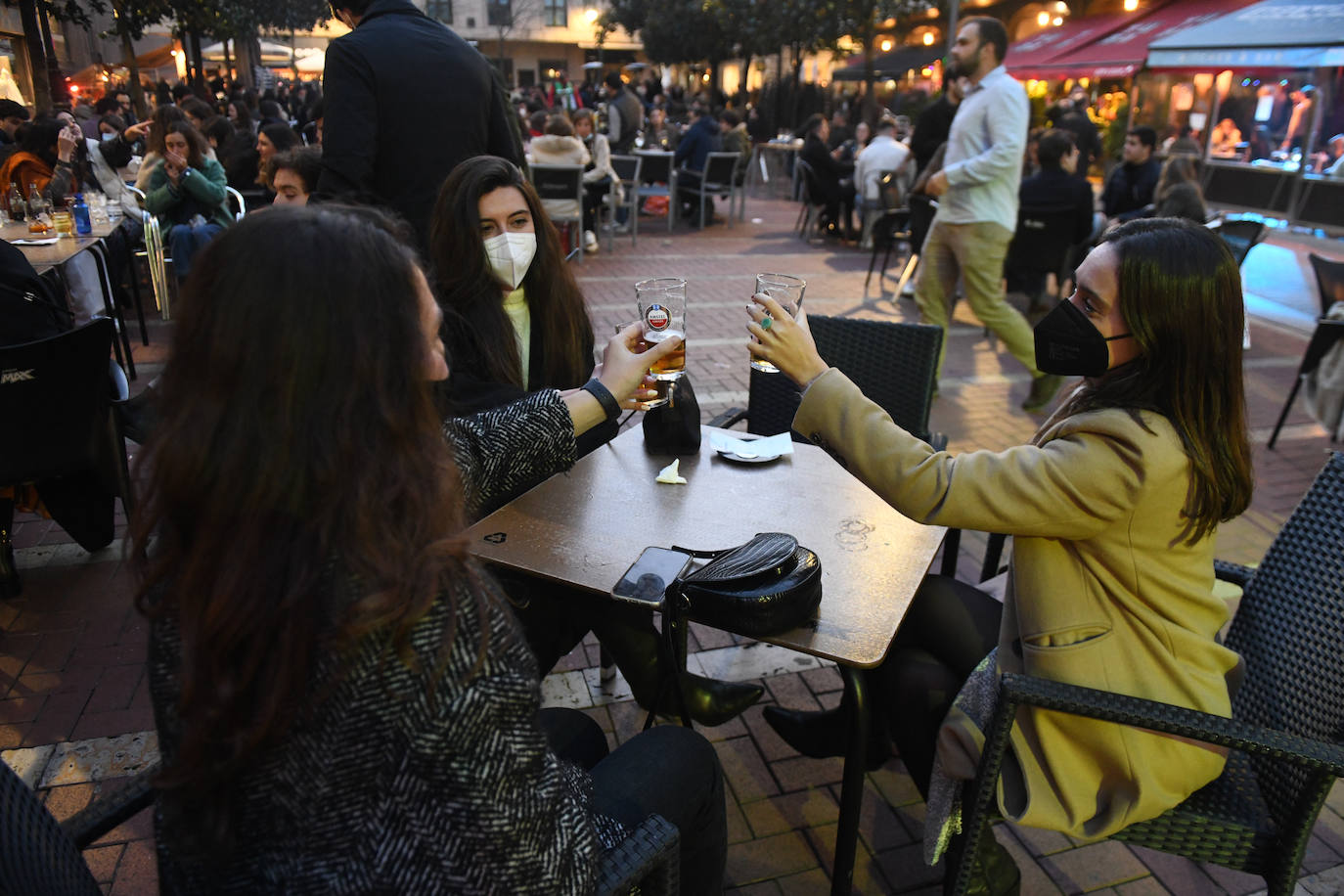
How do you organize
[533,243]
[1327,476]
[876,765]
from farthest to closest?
[533,243], [876,765], [1327,476]

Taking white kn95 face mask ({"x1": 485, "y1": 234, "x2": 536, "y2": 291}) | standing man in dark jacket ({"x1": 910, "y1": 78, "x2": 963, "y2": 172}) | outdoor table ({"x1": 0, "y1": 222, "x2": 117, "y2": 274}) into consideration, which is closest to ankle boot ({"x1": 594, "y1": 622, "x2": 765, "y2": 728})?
white kn95 face mask ({"x1": 485, "y1": 234, "x2": 536, "y2": 291})

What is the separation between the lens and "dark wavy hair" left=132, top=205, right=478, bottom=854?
35.9 inches

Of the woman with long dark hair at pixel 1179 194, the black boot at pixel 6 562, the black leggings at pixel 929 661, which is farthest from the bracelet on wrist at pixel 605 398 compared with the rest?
the woman with long dark hair at pixel 1179 194

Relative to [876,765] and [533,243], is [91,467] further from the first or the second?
[876,765]

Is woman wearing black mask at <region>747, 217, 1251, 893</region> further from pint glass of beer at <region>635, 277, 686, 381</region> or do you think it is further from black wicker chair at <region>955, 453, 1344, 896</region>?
pint glass of beer at <region>635, 277, 686, 381</region>

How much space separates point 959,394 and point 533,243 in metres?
3.70

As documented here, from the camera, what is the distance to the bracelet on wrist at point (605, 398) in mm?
1968

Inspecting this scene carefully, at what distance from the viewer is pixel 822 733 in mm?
2328

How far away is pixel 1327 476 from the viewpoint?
178cm

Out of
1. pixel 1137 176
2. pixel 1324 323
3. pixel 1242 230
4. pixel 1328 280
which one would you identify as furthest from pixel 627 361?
pixel 1137 176

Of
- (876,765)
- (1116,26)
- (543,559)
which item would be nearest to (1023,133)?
(876,765)

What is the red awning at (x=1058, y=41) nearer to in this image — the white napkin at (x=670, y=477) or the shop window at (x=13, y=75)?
the shop window at (x=13, y=75)

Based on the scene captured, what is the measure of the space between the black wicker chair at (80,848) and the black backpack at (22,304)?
8.22 feet

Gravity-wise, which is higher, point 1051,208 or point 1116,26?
point 1116,26
